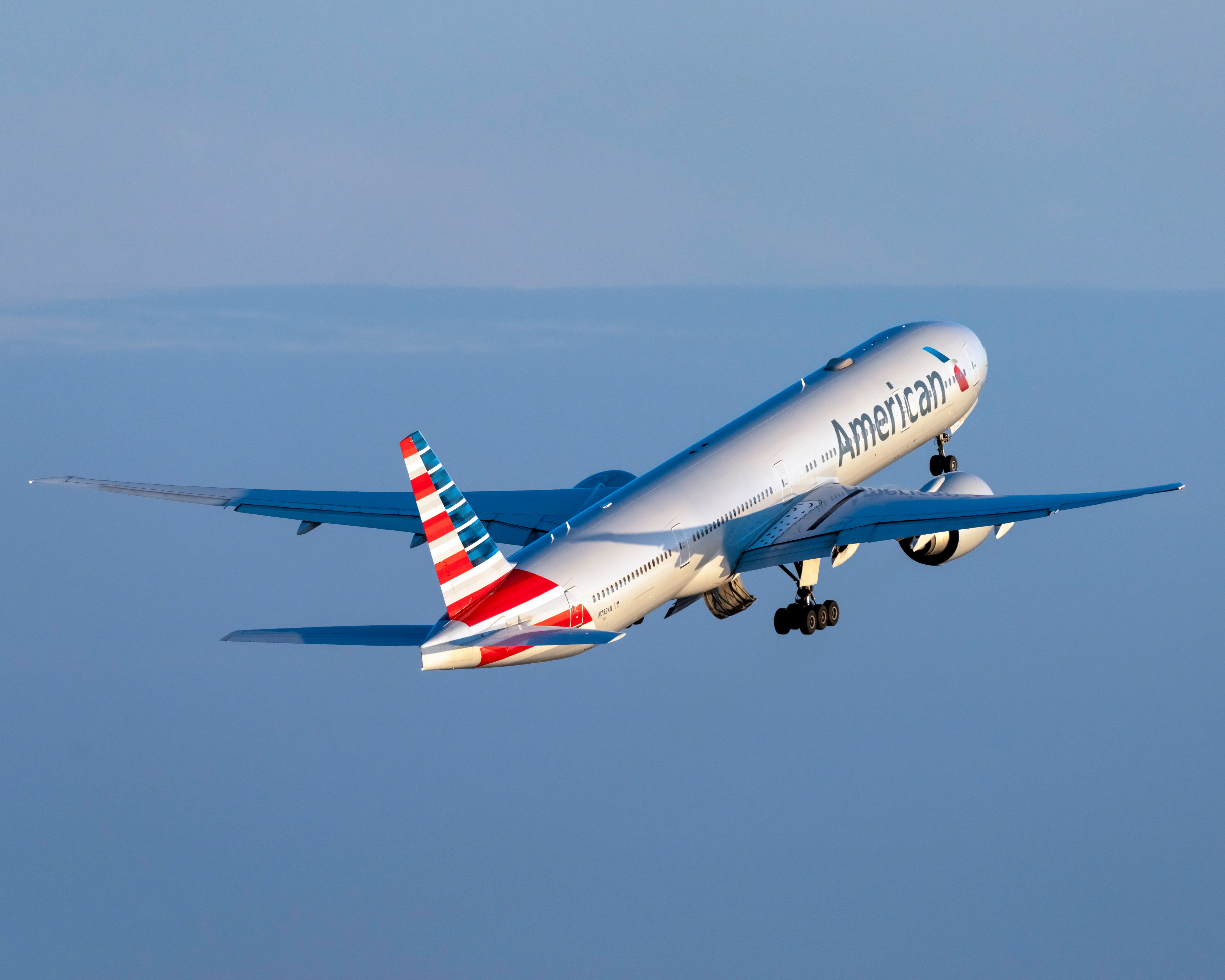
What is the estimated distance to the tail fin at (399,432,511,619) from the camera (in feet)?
128

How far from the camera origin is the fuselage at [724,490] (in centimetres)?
4334

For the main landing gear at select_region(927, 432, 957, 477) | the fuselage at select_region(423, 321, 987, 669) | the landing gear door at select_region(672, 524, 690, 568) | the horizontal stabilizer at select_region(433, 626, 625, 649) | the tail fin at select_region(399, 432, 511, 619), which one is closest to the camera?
the tail fin at select_region(399, 432, 511, 619)

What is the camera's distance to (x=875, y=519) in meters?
49.9

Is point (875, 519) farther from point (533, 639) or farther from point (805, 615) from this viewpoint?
point (533, 639)

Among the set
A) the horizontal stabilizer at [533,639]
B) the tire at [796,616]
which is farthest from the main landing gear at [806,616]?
the horizontal stabilizer at [533,639]

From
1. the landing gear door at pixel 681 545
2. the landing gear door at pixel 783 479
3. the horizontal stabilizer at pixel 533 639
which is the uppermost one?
the landing gear door at pixel 783 479

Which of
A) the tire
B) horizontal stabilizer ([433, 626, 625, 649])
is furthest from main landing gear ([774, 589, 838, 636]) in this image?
horizontal stabilizer ([433, 626, 625, 649])

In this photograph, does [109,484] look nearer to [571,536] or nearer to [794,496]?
[571,536]

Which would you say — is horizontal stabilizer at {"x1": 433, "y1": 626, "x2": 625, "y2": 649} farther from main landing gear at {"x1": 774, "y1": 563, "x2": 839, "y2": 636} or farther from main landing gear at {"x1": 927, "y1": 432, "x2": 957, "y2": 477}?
main landing gear at {"x1": 927, "y1": 432, "x2": 957, "y2": 477}

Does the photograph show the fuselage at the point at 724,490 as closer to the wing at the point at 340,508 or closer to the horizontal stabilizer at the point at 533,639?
the horizontal stabilizer at the point at 533,639

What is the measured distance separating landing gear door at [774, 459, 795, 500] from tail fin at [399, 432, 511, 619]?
36.6 feet

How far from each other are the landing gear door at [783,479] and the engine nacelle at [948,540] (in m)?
3.62

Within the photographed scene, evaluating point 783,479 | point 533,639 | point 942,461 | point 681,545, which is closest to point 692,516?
point 681,545

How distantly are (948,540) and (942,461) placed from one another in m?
8.81
